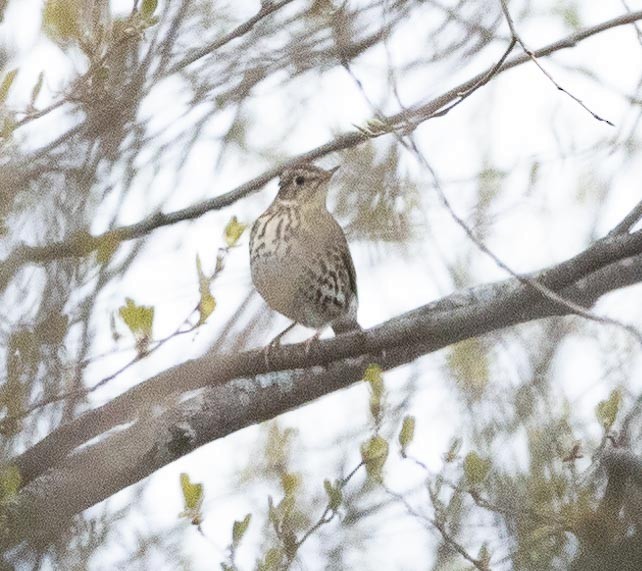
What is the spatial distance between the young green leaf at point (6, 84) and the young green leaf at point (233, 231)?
731 mm

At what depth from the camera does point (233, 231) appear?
11.6 feet

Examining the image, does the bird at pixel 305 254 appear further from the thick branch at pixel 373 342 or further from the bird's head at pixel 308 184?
the thick branch at pixel 373 342

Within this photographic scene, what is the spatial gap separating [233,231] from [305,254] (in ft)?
6.63

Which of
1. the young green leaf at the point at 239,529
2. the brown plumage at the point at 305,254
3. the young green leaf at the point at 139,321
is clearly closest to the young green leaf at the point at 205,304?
the young green leaf at the point at 139,321

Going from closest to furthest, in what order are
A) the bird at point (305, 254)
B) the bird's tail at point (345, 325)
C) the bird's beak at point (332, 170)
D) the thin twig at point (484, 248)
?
the thin twig at point (484, 248), the bird's beak at point (332, 170), the bird at point (305, 254), the bird's tail at point (345, 325)

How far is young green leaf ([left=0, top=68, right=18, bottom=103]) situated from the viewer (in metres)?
3.14

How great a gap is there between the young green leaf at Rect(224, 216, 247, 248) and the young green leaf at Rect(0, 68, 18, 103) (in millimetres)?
731

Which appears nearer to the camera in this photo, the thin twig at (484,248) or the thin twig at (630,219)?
the thin twig at (484,248)

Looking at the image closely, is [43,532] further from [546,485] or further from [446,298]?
[446,298]

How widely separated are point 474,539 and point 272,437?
3.72 feet

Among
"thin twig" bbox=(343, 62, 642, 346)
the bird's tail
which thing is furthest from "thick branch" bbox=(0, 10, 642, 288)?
the bird's tail

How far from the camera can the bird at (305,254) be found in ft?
17.4

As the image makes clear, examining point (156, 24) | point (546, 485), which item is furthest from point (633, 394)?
point (156, 24)

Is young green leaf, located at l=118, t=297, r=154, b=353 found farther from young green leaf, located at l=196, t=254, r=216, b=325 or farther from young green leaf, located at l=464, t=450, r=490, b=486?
young green leaf, located at l=464, t=450, r=490, b=486
